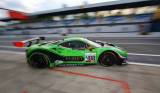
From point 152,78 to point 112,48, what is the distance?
2.04m

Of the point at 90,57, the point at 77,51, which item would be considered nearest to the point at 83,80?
the point at 90,57

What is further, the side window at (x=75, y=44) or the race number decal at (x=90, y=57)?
the side window at (x=75, y=44)

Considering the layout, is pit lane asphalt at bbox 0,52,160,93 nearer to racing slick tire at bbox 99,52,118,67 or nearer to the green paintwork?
racing slick tire at bbox 99,52,118,67

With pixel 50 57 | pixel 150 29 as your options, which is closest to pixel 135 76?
pixel 50 57

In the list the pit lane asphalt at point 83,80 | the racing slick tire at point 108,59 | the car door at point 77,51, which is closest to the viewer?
the pit lane asphalt at point 83,80

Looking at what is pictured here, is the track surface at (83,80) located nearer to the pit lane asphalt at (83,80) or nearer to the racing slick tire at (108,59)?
the pit lane asphalt at (83,80)

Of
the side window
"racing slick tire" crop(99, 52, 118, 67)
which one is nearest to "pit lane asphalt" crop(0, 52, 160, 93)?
"racing slick tire" crop(99, 52, 118, 67)

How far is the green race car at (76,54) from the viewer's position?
21.8ft

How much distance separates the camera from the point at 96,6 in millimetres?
28453

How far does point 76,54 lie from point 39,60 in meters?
1.83

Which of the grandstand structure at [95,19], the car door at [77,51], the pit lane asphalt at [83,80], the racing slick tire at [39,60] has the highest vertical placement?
the grandstand structure at [95,19]

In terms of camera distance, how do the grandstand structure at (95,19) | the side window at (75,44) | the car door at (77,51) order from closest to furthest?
1. the car door at (77,51)
2. the side window at (75,44)
3. the grandstand structure at (95,19)

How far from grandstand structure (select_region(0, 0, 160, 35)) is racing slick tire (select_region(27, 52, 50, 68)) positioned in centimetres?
1521

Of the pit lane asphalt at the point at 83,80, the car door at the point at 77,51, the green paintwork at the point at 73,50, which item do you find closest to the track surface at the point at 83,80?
the pit lane asphalt at the point at 83,80
